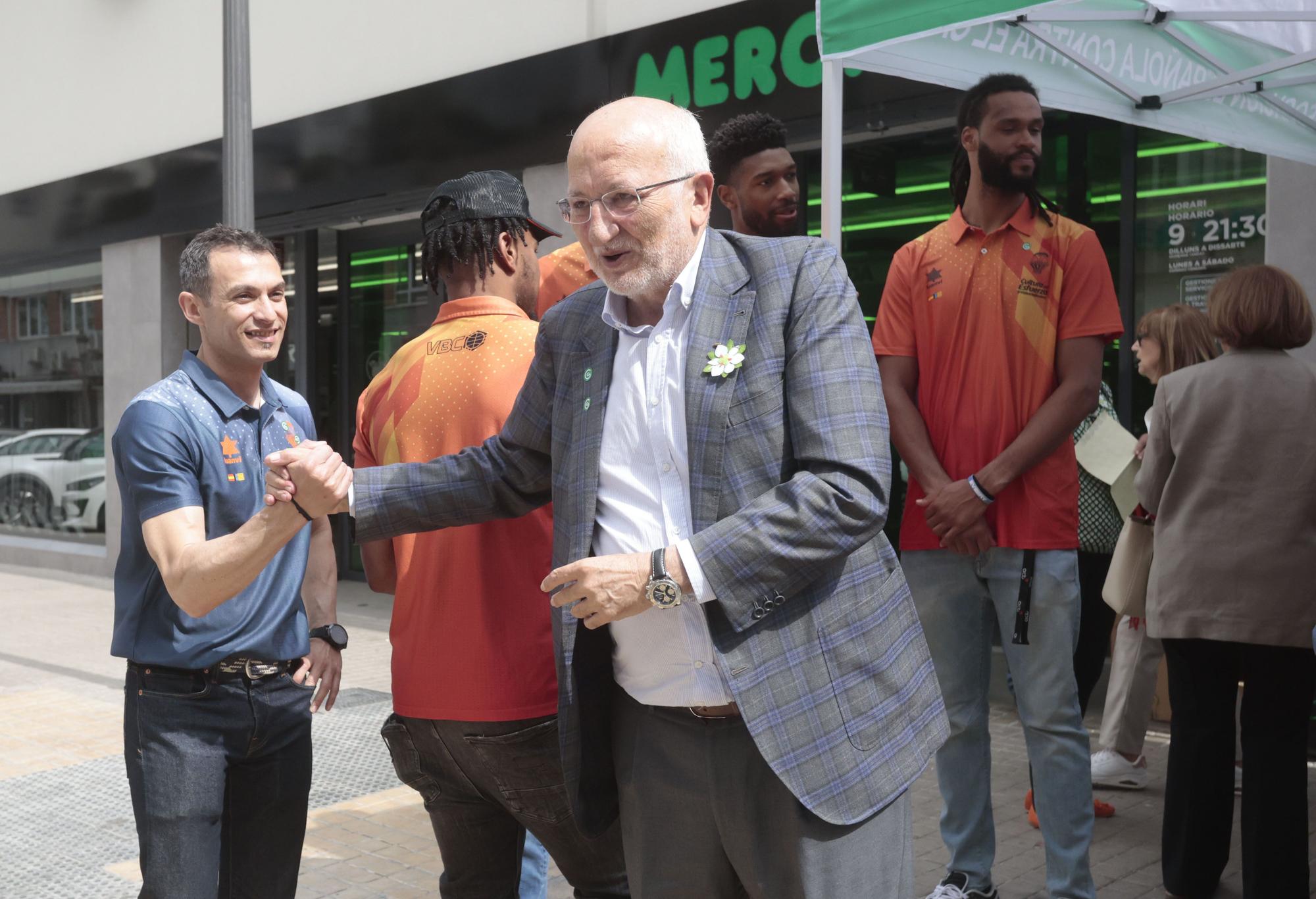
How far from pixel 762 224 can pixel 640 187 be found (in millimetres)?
2068

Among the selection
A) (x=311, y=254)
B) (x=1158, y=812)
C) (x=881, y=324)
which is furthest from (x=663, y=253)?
(x=311, y=254)

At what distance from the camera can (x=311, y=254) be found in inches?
488

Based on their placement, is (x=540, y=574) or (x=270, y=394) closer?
(x=540, y=574)

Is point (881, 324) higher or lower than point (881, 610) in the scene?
higher

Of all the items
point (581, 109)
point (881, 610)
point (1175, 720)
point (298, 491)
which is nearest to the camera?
point (881, 610)

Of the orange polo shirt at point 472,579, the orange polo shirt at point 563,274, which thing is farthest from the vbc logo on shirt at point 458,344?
the orange polo shirt at point 563,274

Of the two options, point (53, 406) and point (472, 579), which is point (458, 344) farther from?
point (53, 406)

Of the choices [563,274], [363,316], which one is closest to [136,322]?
[363,316]

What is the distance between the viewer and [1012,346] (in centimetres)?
383

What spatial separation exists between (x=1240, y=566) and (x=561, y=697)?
2429mm

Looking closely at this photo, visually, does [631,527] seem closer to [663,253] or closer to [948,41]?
[663,253]

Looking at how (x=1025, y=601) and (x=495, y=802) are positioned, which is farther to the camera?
(x=1025, y=601)

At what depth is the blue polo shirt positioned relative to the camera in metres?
2.73

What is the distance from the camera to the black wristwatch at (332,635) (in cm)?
313
